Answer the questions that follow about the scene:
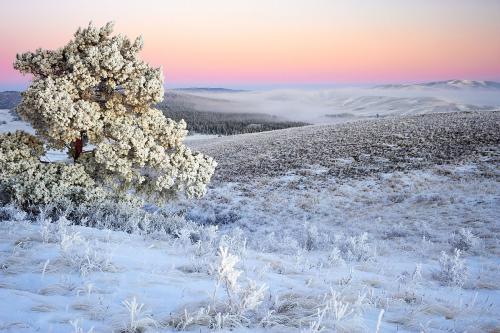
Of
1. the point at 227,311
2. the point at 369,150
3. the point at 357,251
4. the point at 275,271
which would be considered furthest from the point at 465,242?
the point at 369,150

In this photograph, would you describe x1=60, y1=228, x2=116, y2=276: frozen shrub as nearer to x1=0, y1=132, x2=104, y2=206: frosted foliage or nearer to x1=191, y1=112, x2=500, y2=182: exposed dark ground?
x1=0, y1=132, x2=104, y2=206: frosted foliage

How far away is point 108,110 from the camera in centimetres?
1385

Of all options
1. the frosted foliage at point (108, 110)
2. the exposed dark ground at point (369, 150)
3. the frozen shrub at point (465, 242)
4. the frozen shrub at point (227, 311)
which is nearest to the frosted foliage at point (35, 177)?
the frosted foliage at point (108, 110)

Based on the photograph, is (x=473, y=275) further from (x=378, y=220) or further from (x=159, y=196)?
(x=159, y=196)

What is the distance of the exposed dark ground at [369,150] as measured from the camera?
2822 cm

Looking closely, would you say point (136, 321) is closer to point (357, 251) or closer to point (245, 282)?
point (245, 282)

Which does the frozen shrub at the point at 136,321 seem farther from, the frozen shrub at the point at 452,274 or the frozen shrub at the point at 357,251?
the frozen shrub at the point at 357,251

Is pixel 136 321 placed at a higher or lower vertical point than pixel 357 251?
higher

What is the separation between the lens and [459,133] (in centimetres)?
3700

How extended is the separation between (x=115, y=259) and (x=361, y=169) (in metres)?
23.0

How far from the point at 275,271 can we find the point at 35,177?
9.86m

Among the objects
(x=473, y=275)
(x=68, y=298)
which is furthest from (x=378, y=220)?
(x=68, y=298)

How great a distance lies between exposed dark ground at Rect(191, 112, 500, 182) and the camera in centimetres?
2822

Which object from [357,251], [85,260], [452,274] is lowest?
[357,251]
